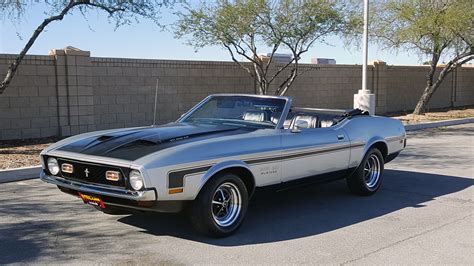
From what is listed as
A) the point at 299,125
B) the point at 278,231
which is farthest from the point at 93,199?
the point at 299,125

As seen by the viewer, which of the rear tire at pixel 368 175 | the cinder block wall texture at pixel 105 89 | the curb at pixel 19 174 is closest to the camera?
the rear tire at pixel 368 175

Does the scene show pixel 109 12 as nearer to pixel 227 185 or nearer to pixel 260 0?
pixel 260 0

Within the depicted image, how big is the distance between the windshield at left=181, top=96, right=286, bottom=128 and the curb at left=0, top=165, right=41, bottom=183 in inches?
151

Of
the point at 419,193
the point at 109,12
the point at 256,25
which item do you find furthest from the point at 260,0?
the point at 419,193

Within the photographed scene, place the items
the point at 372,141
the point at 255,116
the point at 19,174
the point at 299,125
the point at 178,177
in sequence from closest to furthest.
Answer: the point at 178,177 → the point at 299,125 → the point at 255,116 → the point at 372,141 → the point at 19,174

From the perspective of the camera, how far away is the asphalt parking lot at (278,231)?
5012 mm

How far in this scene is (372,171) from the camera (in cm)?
785

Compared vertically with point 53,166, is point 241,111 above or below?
above

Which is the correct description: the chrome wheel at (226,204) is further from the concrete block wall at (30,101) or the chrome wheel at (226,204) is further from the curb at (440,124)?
the curb at (440,124)

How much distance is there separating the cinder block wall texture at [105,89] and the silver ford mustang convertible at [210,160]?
24.0ft

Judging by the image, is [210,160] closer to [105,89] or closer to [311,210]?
[311,210]

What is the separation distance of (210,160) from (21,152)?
24.0 ft

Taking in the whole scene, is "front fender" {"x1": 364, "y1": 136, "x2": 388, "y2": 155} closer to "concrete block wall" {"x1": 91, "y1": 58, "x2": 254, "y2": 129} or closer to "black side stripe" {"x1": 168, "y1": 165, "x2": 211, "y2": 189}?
"black side stripe" {"x1": 168, "y1": 165, "x2": 211, "y2": 189}

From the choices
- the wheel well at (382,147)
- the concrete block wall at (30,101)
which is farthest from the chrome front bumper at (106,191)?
the concrete block wall at (30,101)
